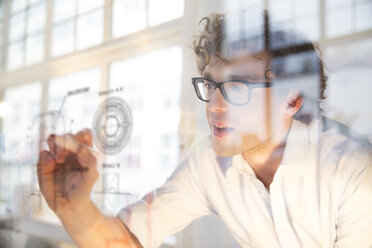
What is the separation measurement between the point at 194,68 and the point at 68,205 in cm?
79

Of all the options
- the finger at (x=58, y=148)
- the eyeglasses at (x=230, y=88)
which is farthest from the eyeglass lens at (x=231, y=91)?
the finger at (x=58, y=148)

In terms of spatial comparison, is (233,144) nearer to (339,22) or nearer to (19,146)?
(339,22)

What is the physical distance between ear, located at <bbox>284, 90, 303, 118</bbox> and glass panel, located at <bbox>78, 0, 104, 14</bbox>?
3.10 feet

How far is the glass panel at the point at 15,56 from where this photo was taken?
78.6 inches

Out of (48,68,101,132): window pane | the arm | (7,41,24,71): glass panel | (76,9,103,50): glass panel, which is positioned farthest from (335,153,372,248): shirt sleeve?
(7,41,24,71): glass panel

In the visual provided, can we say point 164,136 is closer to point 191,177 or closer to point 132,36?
point 191,177

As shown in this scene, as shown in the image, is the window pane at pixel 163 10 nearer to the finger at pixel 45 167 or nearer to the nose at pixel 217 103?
the nose at pixel 217 103

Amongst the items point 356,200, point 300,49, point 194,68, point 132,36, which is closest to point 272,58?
point 300,49

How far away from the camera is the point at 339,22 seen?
0.97 metres

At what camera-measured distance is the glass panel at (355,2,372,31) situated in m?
0.94

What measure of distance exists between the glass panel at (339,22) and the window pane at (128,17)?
2.31 ft

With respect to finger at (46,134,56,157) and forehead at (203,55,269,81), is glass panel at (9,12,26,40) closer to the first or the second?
finger at (46,134,56,157)

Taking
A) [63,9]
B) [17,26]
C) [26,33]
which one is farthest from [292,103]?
[17,26]

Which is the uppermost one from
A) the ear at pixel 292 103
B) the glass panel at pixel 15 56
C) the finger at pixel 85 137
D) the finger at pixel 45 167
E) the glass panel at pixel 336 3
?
the glass panel at pixel 15 56
